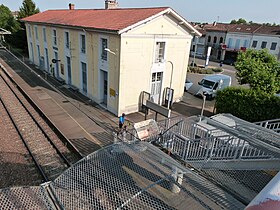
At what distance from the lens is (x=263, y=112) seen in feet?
42.2

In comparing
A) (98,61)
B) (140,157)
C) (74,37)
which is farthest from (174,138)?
(74,37)

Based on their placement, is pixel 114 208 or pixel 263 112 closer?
pixel 114 208

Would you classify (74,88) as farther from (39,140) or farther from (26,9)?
(26,9)

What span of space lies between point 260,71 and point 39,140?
1457 cm

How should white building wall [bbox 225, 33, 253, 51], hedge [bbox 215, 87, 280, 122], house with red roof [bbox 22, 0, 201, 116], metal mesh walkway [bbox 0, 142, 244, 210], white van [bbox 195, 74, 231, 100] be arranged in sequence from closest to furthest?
metal mesh walkway [bbox 0, 142, 244, 210] → hedge [bbox 215, 87, 280, 122] → house with red roof [bbox 22, 0, 201, 116] → white van [bbox 195, 74, 231, 100] → white building wall [bbox 225, 33, 253, 51]

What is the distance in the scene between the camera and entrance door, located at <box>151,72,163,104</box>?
16.3 meters

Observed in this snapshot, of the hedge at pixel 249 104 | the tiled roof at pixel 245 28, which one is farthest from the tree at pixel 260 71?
the tiled roof at pixel 245 28

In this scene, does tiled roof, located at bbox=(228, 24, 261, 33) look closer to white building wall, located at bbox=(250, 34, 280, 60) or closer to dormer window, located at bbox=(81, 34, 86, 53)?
white building wall, located at bbox=(250, 34, 280, 60)

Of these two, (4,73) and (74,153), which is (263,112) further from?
(4,73)

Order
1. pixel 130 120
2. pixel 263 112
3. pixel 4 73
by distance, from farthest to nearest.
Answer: pixel 4 73 → pixel 130 120 → pixel 263 112

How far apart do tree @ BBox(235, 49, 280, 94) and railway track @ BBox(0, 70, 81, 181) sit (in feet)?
41.1

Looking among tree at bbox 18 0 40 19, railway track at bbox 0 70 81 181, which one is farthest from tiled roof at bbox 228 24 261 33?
railway track at bbox 0 70 81 181

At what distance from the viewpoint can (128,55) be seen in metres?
13.8

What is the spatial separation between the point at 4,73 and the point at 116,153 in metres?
23.7
